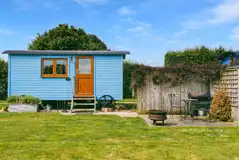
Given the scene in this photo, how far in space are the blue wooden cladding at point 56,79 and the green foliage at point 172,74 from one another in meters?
1.68

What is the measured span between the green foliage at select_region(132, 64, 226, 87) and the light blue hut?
1.69 meters

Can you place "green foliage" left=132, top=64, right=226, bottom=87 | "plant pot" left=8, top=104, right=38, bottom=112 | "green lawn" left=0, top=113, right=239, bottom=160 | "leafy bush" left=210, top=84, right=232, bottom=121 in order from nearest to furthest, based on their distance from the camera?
"green lawn" left=0, top=113, right=239, bottom=160, "leafy bush" left=210, top=84, right=232, bottom=121, "green foliage" left=132, top=64, right=226, bottom=87, "plant pot" left=8, top=104, right=38, bottom=112

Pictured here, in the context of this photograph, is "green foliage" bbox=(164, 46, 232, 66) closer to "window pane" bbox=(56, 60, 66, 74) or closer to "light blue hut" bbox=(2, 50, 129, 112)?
"light blue hut" bbox=(2, 50, 129, 112)

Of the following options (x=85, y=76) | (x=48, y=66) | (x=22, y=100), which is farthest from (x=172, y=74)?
(x=22, y=100)

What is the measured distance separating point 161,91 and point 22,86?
6026 millimetres

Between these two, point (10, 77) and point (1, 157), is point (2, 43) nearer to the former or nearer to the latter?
point (10, 77)

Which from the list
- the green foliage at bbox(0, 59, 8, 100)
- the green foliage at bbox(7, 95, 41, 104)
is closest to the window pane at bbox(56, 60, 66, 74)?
the green foliage at bbox(7, 95, 41, 104)

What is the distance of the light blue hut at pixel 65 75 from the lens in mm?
10391

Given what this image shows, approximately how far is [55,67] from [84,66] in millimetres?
1277

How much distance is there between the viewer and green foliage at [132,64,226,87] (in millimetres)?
8836

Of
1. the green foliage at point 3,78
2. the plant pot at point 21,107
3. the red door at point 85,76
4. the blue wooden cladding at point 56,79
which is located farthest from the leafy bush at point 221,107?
the green foliage at point 3,78

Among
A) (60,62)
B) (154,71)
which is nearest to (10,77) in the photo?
(60,62)

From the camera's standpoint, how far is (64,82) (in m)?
10.5

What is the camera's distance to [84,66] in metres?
10.5
